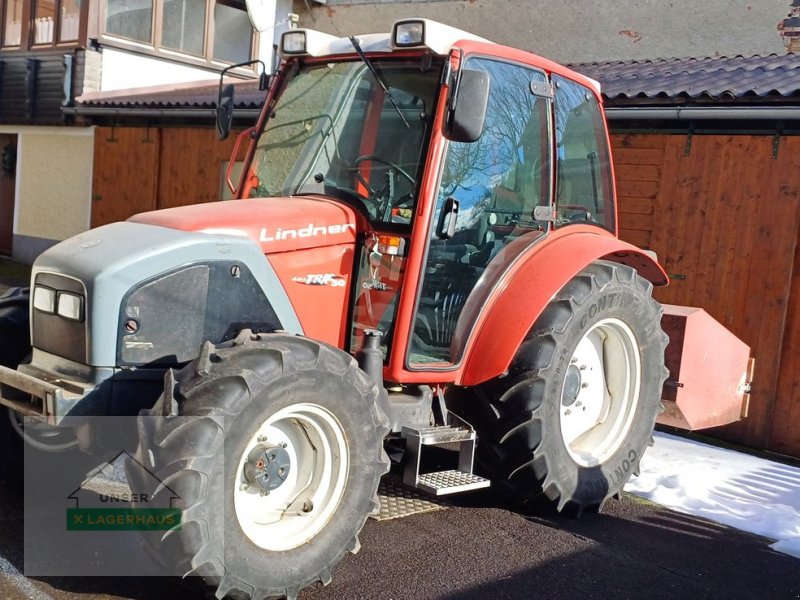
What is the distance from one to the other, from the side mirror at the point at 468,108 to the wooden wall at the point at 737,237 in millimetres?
4067

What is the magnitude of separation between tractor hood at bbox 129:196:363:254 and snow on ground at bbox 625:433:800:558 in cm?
260

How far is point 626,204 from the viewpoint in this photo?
782 centimetres

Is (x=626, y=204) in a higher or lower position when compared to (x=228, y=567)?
higher

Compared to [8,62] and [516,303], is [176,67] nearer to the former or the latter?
[8,62]

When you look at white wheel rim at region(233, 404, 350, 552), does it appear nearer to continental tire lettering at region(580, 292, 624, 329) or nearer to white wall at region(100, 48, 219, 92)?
continental tire lettering at region(580, 292, 624, 329)

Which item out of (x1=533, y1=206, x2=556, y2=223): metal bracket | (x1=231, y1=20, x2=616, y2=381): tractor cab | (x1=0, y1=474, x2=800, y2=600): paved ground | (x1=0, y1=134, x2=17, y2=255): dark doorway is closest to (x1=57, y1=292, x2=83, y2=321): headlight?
(x1=0, y1=474, x2=800, y2=600): paved ground

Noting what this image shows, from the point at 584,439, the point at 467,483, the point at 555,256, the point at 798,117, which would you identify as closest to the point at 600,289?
the point at 555,256

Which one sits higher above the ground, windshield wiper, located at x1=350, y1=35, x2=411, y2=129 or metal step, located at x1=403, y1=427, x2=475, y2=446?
windshield wiper, located at x1=350, y1=35, x2=411, y2=129

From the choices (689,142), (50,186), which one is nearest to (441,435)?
(689,142)

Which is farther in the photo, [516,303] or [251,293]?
[516,303]

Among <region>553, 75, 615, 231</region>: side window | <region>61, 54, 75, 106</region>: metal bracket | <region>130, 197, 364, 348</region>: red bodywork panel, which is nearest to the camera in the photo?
<region>130, 197, 364, 348</region>: red bodywork panel

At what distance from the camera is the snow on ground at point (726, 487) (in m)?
5.04

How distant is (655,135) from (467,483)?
4.53 m

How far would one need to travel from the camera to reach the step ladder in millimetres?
4039
